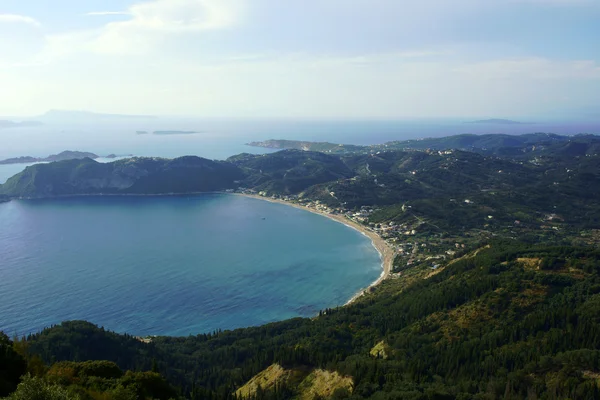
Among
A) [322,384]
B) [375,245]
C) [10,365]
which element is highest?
[10,365]

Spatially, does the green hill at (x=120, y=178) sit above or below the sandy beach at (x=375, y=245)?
above

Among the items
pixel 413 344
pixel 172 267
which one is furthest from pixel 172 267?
pixel 413 344

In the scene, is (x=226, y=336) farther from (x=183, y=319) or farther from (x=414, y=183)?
(x=414, y=183)

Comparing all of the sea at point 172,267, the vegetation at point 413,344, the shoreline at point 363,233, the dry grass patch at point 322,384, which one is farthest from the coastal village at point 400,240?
the dry grass patch at point 322,384

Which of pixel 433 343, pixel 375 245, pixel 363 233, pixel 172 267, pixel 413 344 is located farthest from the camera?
pixel 363 233

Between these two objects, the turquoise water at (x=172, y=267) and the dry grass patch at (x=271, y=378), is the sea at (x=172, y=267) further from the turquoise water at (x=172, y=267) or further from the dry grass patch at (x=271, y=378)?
the dry grass patch at (x=271, y=378)

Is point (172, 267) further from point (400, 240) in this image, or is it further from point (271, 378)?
point (400, 240)

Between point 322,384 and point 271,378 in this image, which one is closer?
point 322,384

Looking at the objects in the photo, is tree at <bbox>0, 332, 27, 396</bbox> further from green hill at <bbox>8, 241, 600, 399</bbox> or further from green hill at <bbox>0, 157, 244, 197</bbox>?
green hill at <bbox>0, 157, 244, 197</bbox>
